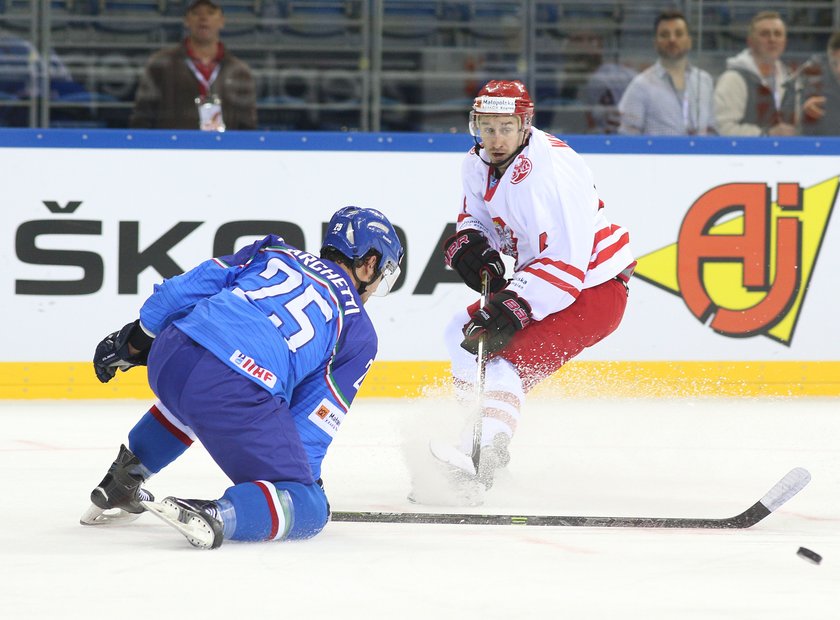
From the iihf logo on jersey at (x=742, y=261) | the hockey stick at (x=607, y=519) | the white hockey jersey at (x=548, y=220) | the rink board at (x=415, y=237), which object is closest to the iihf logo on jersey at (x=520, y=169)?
the white hockey jersey at (x=548, y=220)

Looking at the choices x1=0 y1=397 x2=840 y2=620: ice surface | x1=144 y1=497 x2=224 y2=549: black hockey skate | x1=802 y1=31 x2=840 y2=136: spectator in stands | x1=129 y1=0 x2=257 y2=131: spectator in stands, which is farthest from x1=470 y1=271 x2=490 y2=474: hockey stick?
x1=802 y1=31 x2=840 y2=136: spectator in stands

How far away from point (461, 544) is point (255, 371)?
601 mm

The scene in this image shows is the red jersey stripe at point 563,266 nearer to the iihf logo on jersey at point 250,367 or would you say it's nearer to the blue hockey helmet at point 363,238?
the blue hockey helmet at point 363,238

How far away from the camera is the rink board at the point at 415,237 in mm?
6176

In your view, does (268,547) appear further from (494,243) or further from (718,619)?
(494,243)

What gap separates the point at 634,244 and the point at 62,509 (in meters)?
3.40

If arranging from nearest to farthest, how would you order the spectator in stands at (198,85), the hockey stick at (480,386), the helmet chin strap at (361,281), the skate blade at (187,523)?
the skate blade at (187,523) < the helmet chin strap at (361,281) < the hockey stick at (480,386) < the spectator in stands at (198,85)

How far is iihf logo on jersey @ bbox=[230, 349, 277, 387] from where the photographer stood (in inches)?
126

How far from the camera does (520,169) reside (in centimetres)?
421

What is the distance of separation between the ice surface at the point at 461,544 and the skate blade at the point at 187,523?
0.12ft

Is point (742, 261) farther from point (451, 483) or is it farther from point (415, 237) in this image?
point (451, 483)

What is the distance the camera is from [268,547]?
3.20 m

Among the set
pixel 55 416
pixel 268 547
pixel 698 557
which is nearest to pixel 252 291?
pixel 268 547

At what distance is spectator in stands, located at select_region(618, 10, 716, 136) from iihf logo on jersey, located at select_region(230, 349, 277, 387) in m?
3.81
